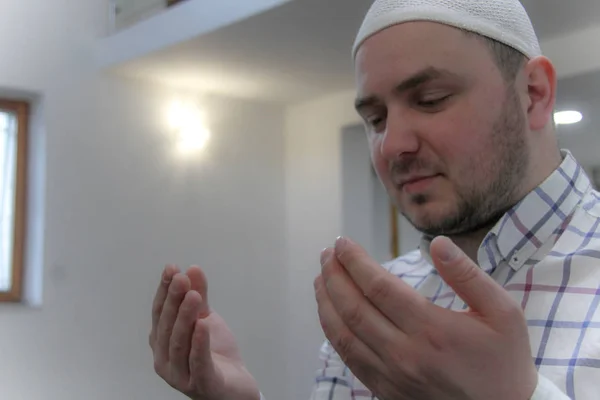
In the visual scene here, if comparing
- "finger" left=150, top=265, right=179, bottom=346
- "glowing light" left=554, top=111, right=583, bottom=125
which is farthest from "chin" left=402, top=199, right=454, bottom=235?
"glowing light" left=554, top=111, right=583, bottom=125

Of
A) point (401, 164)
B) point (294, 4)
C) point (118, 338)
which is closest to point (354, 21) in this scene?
point (294, 4)

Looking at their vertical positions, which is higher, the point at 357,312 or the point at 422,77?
the point at 422,77

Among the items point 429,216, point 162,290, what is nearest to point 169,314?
point 162,290

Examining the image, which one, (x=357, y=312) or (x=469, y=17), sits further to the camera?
(x=469, y=17)

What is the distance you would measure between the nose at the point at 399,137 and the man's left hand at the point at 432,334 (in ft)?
0.96

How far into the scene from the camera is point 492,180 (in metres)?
0.92

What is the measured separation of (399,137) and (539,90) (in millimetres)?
222

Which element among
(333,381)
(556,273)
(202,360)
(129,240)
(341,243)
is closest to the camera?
(341,243)

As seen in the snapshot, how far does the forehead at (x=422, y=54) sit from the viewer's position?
0.90 meters

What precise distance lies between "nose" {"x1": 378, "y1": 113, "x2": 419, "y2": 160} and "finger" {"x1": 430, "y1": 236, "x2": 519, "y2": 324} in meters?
0.37

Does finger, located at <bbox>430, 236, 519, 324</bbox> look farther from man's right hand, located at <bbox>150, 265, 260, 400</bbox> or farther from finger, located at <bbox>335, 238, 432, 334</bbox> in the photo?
man's right hand, located at <bbox>150, 265, 260, 400</bbox>

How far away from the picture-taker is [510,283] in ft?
3.02

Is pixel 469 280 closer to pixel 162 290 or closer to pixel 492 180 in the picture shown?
pixel 492 180

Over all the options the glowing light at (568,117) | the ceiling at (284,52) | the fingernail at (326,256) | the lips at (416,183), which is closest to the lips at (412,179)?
the lips at (416,183)
